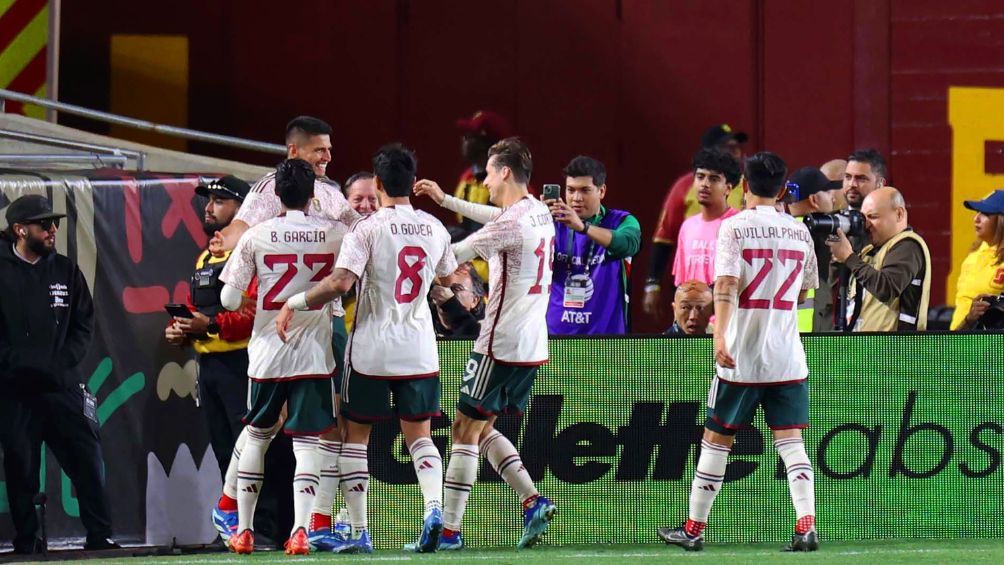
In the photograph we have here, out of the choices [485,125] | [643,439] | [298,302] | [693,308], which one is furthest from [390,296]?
[485,125]

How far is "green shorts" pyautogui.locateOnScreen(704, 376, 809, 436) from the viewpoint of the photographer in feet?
27.5

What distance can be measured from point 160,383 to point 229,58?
532 cm

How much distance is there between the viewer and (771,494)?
357 inches

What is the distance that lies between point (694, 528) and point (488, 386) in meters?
1.15

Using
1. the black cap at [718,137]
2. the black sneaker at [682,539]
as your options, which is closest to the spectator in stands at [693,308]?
the black sneaker at [682,539]

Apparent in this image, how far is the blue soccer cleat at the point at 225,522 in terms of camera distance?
863 centimetres

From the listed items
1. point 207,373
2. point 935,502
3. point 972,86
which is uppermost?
point 972,86

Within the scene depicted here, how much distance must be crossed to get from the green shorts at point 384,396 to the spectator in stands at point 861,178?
11.9ft

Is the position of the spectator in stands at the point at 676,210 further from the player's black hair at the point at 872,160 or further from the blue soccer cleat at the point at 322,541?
the blue soccer cleat at the point at 322,541

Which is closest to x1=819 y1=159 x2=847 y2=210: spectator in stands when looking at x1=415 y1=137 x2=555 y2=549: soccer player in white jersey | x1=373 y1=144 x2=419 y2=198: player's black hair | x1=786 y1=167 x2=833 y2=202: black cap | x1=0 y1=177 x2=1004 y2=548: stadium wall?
x1=786 y1=167 x2=833 y2=202: black cap

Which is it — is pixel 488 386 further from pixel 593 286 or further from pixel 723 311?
pixel 593 286

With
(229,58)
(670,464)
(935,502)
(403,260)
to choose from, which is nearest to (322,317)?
(403,260)

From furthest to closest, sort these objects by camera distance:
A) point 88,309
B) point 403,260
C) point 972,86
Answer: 1. point 972,86
2. point 88,309
3. point 403,260

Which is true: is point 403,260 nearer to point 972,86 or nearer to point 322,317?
point 322,317
